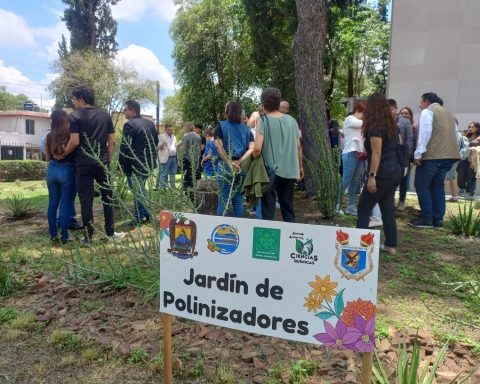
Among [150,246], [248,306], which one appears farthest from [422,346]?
[150,246]

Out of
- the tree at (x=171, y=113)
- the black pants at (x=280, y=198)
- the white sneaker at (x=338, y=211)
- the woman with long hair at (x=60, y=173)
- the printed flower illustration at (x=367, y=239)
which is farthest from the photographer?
the tree at (x=171, y=113)

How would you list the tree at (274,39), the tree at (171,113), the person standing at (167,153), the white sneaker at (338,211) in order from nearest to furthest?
the white sneaker at (338,211) → the person standing at (167,153) → the tree at (274,39) → the tree at (171,113)

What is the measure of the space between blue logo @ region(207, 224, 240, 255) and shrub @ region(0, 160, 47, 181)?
679 inches

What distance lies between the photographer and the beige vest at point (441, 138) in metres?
5.57

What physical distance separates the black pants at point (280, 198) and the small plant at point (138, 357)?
2126 mm

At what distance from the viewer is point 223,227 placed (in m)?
2.04

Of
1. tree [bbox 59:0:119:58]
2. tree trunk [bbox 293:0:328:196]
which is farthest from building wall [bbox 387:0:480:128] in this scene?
tree [bbox 59:0:119:58]

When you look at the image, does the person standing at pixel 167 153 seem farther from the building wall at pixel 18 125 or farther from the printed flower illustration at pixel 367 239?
the building wall at pixel 18 125

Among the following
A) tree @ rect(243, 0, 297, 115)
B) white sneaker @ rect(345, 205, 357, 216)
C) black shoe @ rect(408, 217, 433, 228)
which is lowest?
black shoe @ rect(408, 217, 433, 228)

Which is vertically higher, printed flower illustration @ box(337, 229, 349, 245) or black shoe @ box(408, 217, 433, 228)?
printed flower illustration @ box(337, 229, 349, 245)

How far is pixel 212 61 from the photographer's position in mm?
23766

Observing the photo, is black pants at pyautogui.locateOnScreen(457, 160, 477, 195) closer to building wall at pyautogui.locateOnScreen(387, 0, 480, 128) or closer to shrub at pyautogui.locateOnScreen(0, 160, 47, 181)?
building wall at pyautogui.locateOnScreen(387, 0, 480, 128)

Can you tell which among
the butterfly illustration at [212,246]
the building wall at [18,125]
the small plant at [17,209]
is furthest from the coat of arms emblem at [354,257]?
the building wall at [18,125]

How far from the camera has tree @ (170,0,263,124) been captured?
23.0 metres
